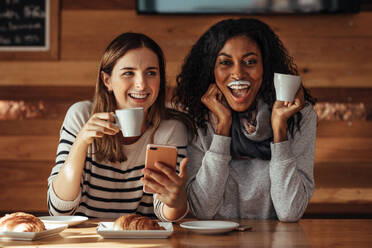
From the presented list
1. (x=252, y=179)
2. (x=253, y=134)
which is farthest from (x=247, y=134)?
(x=252, y=179)

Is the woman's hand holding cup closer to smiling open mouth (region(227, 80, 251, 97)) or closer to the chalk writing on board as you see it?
smiling open mouth (region(227, 80, 251, 97))

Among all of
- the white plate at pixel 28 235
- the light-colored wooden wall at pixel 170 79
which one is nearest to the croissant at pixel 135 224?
the white plate at pixel 28 235

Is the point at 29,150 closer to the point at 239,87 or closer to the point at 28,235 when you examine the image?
the point at 239,87

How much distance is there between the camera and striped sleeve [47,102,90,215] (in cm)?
165

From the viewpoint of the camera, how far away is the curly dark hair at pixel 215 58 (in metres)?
1.92

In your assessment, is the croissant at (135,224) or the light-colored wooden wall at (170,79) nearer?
the croissant at (135,224)

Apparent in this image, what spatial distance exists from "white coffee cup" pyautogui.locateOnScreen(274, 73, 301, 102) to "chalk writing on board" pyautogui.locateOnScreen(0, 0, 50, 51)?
1.90 m

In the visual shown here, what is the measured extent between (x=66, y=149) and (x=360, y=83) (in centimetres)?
198

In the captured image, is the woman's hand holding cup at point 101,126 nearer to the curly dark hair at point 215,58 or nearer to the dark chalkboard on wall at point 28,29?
the curly dark hair at point 215,58

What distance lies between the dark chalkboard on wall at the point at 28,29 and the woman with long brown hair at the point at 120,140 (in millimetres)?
1246

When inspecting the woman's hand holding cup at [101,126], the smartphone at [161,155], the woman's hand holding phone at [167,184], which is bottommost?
the woman's hand holding phone at [167,184]

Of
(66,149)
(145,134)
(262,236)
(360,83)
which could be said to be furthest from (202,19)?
(262,236)

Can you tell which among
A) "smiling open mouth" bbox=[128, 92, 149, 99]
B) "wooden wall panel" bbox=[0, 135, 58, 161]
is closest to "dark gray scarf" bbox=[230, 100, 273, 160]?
"smiling open mouth" bbox=[128, 92, 149, 99]

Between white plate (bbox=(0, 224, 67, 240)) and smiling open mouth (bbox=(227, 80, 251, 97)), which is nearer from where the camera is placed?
white plate (bbox=(0, 224, 67, 240))
